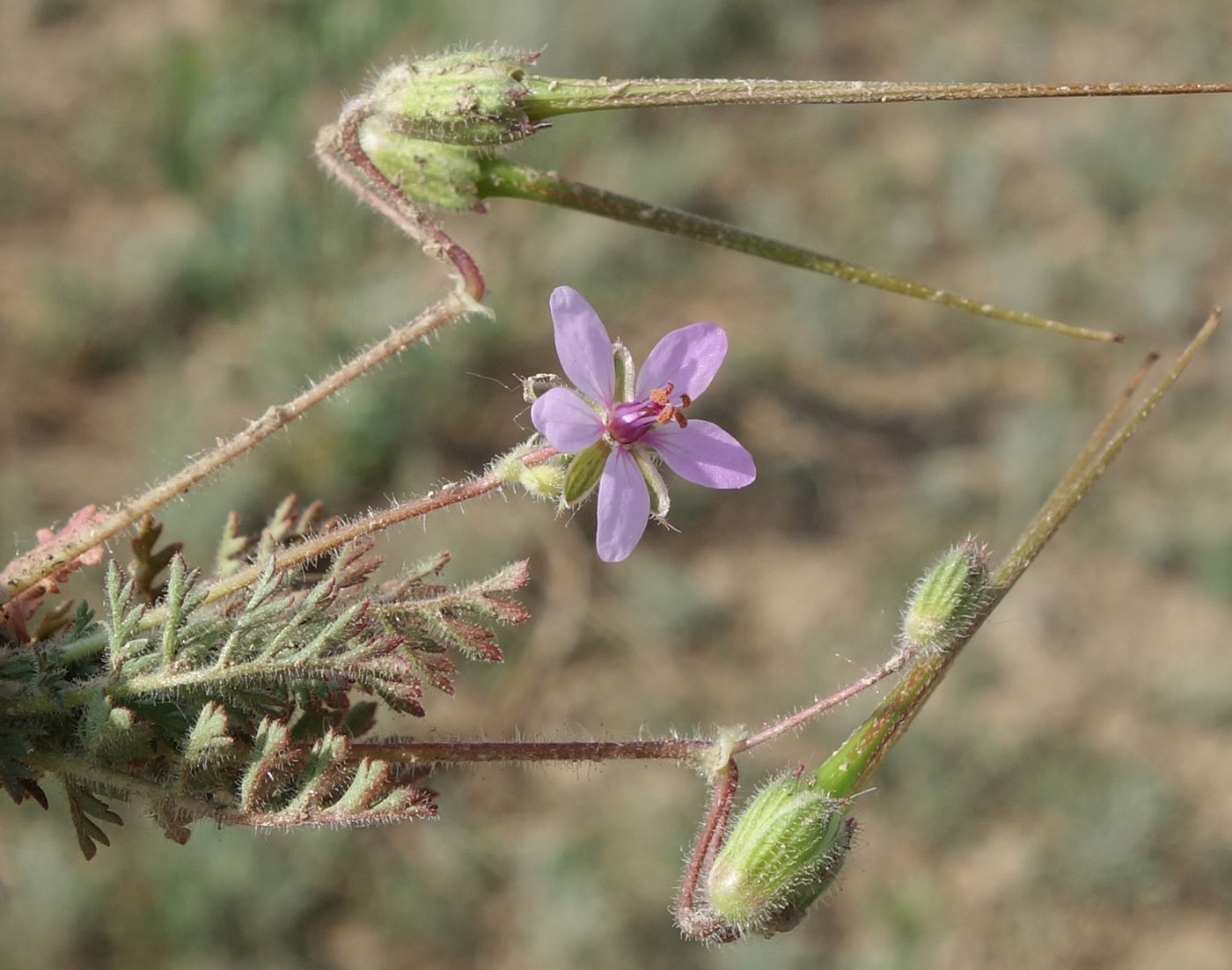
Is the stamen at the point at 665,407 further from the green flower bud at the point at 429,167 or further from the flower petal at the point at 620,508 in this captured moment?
the green flower bud at the point at 429,167

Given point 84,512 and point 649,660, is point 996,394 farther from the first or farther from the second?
point 84,512

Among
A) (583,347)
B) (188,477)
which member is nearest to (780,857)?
(583,347)

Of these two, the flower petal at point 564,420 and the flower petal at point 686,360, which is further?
the flower petal at point 686,360

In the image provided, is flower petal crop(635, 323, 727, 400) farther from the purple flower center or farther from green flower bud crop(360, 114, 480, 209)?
green flower bud crop(360, 114, 480, 209)

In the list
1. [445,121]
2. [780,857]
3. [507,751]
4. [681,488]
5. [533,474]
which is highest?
[445,121]

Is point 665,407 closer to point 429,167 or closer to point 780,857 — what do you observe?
point 429,167

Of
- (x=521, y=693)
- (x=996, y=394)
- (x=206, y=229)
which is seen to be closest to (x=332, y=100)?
(x=206, y=229)

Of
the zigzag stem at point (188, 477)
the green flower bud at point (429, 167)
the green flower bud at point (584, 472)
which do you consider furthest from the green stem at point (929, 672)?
the green flower bud at point (429, 167)
